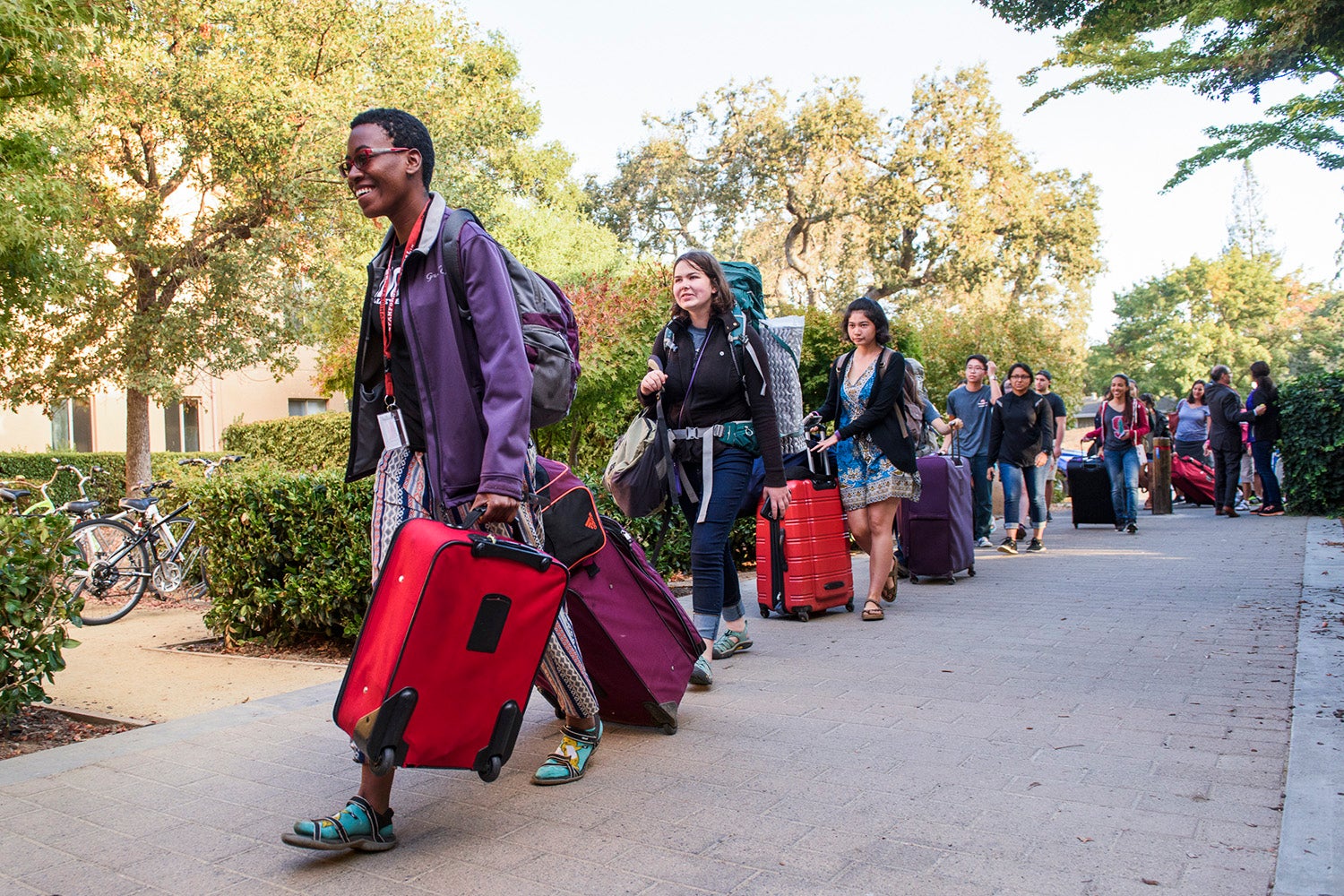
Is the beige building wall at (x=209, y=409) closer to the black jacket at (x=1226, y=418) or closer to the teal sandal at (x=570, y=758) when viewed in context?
the black jacket at (x=1226, y=418)

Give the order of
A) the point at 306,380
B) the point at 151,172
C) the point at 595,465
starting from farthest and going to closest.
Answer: the point at 306,380 < the point at 151,172 < the point at 595,465

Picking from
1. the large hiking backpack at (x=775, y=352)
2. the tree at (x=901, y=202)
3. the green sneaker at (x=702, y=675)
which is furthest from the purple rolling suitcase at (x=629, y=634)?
the tree at (x=901, y=202)

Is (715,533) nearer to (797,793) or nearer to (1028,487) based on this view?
(797,793)

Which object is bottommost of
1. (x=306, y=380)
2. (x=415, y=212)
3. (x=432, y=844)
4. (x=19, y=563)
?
(x=432, y=844)

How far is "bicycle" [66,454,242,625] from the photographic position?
9086 millimetres

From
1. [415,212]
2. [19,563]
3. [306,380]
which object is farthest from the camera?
[306,380]

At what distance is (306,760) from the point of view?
3.94m

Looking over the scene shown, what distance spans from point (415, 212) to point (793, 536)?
3.95 metres

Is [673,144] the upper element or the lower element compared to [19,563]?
upper

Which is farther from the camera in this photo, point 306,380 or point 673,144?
point 673,144

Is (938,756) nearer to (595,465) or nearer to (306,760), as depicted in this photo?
(306,760)

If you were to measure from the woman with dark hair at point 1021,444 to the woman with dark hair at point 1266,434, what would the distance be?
4652mm

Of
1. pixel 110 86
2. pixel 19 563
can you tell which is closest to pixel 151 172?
pixel 110 86

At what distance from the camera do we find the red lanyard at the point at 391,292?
10.5 ft
